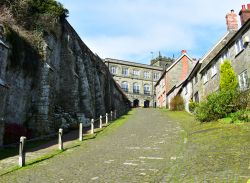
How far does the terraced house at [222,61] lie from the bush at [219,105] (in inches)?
52.4

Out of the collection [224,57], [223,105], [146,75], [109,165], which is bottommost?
[109,165]

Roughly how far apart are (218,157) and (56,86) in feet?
56.5

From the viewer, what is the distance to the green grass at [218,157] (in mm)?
8273

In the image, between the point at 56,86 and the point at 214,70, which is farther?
the point at 214,70

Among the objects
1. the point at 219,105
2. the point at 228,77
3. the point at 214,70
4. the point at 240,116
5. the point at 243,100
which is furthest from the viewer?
the point at 214,70

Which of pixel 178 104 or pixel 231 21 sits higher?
pixel 231 21

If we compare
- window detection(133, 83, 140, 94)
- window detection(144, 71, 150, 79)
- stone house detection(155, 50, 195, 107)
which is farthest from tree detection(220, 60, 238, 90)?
window detection(144, 71, 150, 79)

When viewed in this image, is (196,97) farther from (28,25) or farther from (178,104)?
(28,25)

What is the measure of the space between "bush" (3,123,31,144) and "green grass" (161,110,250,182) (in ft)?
29.5

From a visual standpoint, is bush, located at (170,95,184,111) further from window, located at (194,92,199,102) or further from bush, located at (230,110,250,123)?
bush, located at (230,110,250,123)

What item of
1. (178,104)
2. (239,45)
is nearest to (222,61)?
(239,45)

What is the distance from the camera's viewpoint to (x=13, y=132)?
57.5 feet

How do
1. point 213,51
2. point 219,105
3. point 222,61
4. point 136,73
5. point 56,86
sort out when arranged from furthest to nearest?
point 136,73 < point 213,51 < point 222,61 < point 56,86 < point 219,105

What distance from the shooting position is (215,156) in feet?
35.6
